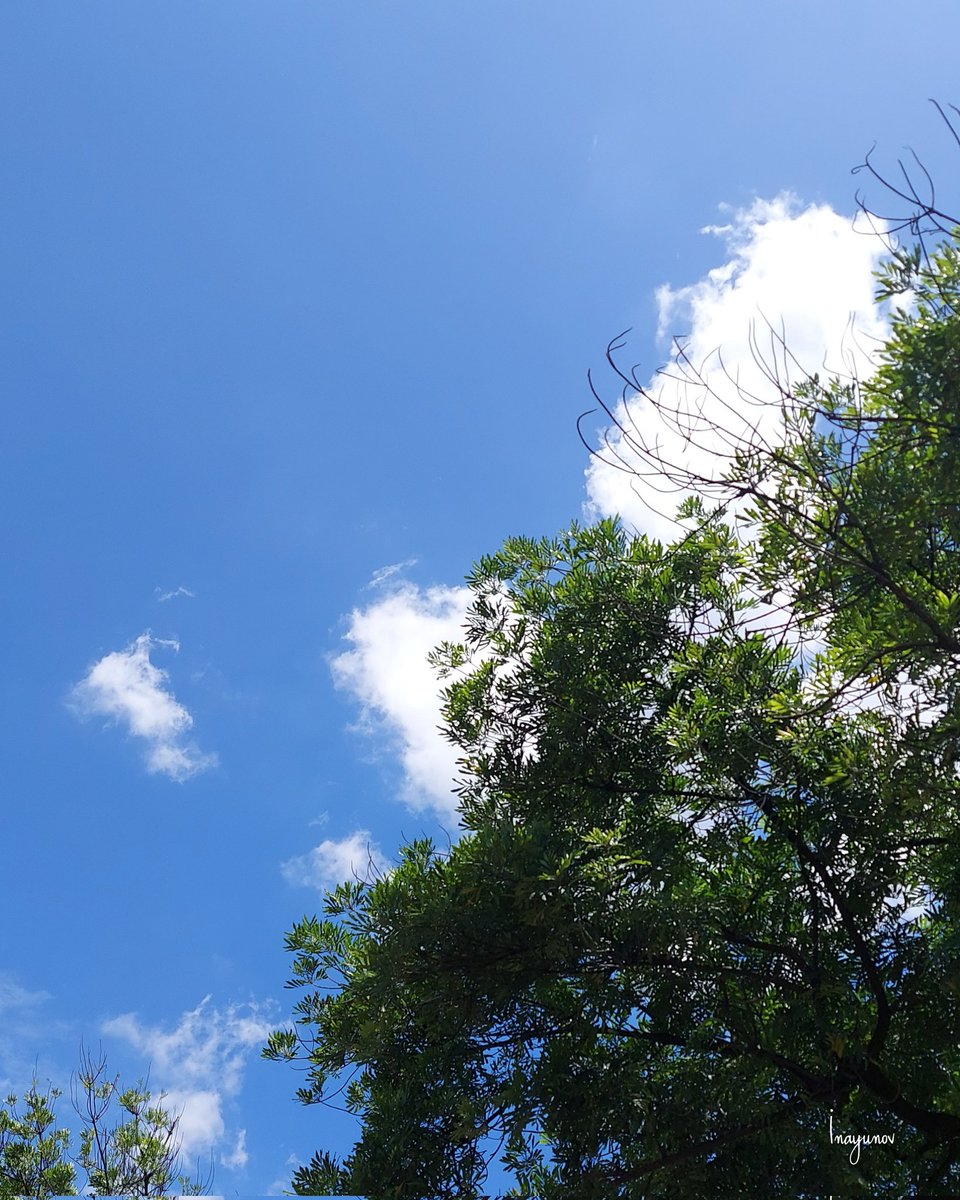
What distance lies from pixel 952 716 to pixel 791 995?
242 cm

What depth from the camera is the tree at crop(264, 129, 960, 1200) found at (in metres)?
4.90

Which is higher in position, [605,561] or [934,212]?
[605,561]

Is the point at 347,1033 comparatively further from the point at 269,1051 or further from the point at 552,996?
the point at 552,996

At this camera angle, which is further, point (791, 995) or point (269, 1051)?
point (269, 1051)

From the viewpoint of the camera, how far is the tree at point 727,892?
490 cm

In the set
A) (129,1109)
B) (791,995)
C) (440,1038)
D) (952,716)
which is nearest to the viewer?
(952,716)

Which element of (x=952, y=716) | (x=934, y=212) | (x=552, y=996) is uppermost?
(x=934, y=212)

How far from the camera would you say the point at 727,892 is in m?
6.61

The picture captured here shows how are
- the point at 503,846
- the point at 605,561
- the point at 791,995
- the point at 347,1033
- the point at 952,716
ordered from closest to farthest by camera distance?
the point at 952,716 < the point at 503,846 < the point at 791,995 < the point at 347,1033 < the point at 605,561

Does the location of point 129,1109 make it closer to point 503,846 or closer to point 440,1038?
point 440,1038

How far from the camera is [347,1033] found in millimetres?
7188

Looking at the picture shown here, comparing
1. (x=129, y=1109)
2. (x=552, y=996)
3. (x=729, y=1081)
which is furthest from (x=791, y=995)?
(x=129, y=1109)

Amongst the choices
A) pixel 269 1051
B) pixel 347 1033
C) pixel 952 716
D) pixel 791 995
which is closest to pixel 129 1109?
pixel 269 1051

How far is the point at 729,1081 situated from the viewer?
5.95 metres
